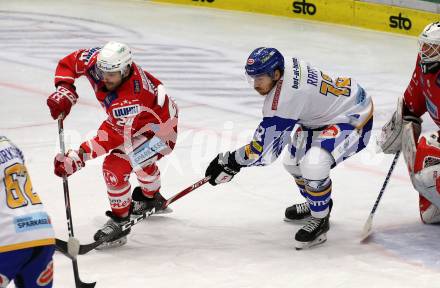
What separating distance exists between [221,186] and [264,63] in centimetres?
150

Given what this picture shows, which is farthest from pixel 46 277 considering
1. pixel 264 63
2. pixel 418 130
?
pixel 418 130

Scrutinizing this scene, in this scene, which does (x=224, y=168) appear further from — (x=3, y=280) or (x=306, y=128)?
(x=3, y=280)

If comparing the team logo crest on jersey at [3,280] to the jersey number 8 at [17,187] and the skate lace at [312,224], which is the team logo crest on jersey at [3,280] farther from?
the skate lace at [312,224]

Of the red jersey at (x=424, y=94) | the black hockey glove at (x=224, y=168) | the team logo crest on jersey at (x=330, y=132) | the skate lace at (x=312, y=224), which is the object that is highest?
the red jersey at (x=424, y=94)

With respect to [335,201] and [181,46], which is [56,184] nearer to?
[335,201]

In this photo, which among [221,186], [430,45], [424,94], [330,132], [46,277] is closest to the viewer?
[46,277]

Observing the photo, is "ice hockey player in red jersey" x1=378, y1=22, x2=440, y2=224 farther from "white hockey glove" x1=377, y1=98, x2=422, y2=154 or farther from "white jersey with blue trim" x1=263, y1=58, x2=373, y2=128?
"white jersey with blue trim" x1=263, y1=58, x2=373, y2=128

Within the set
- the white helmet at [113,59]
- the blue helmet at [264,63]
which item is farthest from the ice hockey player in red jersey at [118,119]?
the blue helmet at [264,63]

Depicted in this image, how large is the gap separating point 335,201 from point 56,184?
174 cm

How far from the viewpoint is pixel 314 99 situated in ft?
15.8

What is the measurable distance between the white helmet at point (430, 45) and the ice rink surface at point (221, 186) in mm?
974

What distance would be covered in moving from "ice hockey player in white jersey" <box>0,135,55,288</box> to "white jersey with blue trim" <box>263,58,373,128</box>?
1.65 metres

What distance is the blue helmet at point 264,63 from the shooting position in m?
4.66

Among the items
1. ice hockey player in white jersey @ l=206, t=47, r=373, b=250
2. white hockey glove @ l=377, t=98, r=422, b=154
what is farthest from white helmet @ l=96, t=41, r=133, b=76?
white hockey glove @ l=377, t=98, r=422, b=154
